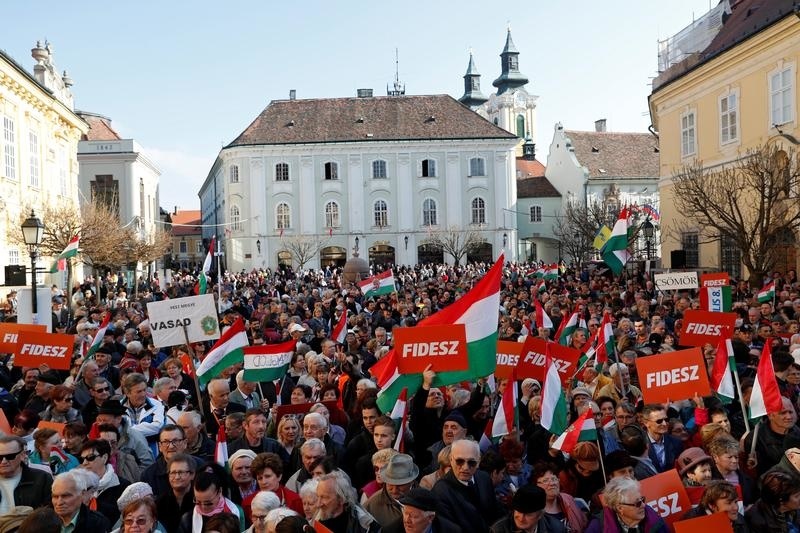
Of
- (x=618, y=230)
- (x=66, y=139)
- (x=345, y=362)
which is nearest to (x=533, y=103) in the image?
(x=66, y=139)

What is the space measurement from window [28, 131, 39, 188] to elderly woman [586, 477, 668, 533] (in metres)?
34.7

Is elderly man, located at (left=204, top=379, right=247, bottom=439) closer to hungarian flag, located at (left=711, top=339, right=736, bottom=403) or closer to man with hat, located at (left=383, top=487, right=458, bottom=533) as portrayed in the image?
man with hat, located at (left=383, top=487, right=458, bottom=533)

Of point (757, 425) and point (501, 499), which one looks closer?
point (501, 499)

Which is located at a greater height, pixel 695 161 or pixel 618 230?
pixel 695 161

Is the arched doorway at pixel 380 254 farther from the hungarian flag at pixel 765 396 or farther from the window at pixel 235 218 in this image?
the hungarian flag at pixel 765 396

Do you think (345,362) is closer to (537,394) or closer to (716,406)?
(537,394)

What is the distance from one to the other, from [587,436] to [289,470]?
101 inches

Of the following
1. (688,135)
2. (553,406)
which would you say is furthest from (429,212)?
(553,406)

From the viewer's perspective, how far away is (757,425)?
293 inches

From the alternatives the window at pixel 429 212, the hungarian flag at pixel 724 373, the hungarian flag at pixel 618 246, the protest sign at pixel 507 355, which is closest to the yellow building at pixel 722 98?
the hungarian flag at pixel 618 246

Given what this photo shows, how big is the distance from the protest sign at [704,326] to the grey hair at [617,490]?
6.60 m

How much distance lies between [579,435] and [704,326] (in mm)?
5683

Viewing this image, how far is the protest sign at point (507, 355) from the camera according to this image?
31.6 ft

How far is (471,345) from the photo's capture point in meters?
8.38
